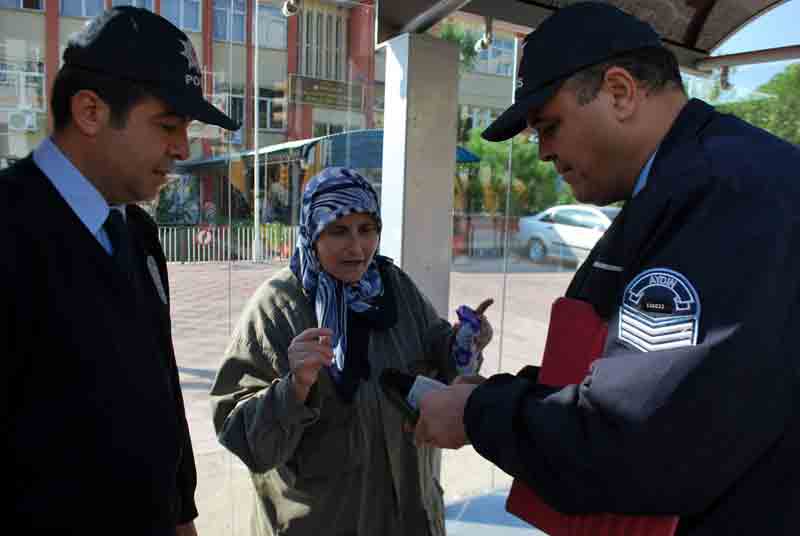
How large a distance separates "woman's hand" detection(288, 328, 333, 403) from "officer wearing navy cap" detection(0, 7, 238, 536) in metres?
0.34

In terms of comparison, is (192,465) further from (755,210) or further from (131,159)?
(755,210)

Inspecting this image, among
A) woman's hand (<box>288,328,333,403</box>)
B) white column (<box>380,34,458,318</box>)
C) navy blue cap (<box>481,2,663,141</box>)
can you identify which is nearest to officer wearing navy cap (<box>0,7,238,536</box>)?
woman's hand (<box>288,328,333,403</box>)

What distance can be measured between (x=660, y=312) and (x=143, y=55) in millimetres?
1163

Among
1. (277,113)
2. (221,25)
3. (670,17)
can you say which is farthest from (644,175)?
(221,25)

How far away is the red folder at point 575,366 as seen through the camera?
104 centimetres

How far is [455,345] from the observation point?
6.65ft

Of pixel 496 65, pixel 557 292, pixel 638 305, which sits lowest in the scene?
pixel 557 292

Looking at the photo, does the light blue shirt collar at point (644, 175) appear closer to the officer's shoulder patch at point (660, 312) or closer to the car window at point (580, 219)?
the officer's shoulder patch at point (660, 312)

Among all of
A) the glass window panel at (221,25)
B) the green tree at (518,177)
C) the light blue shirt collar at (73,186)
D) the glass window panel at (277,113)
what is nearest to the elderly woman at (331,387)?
the light blue shirt collar at (73,186)

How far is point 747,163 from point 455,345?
46.8 inches

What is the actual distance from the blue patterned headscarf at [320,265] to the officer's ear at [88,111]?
85 cm

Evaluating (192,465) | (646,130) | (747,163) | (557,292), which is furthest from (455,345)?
(557,292)

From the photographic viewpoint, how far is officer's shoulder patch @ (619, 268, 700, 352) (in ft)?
3.00

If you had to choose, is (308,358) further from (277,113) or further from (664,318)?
(277,113)
